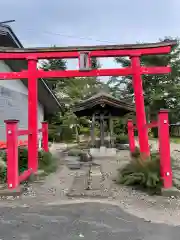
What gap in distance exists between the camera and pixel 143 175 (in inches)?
237

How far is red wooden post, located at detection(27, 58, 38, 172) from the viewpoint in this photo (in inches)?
294

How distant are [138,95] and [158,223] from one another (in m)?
5.10

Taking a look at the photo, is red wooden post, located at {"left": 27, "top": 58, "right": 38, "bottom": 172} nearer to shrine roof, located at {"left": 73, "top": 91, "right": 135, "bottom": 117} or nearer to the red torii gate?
the red torii gate

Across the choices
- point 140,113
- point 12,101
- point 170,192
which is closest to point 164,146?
point 170,192

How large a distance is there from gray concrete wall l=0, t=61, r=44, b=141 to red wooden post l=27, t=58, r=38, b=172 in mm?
2583

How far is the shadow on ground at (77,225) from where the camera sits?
3410 millimetres

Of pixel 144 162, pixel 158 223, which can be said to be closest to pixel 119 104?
pixel 144 162

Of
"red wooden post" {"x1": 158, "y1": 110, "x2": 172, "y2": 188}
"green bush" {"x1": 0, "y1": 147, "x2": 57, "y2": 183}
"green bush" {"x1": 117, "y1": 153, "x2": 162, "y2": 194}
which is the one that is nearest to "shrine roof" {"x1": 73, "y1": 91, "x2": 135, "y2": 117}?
"green bush" {"x1": 0, "y1": 147, "x2": 57, "y2": 183}

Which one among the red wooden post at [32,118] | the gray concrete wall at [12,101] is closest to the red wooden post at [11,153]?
the red wooden post at [32,118]

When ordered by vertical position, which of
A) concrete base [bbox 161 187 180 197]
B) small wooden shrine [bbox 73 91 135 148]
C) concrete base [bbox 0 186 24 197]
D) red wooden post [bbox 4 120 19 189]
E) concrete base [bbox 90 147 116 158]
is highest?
small wooden shrine [bbox 73 91 135 148]

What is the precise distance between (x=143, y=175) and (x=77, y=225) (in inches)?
102

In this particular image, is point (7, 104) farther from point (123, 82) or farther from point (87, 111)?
point (123, 82)

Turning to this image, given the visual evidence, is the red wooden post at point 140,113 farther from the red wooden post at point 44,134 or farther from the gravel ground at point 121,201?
the red wooden post at point 44,134

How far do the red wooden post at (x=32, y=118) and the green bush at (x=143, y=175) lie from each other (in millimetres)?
2374
